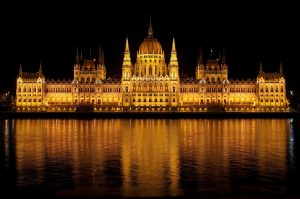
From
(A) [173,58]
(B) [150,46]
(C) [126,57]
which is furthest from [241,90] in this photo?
(C) [126,57]

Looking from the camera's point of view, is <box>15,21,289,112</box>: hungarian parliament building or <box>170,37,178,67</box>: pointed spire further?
<box>170,37,178,67</box>: pointed spire

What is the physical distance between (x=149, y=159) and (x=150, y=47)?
9528cm

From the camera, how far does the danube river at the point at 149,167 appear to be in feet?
71.3

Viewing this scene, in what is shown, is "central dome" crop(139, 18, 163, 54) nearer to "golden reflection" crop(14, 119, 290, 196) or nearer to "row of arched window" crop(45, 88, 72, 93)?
"row of arched window" crop(45, 88, 72, 93)

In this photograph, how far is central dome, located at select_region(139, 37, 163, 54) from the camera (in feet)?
408

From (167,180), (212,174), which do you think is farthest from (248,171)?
(167,180)

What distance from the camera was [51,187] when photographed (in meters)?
22.0

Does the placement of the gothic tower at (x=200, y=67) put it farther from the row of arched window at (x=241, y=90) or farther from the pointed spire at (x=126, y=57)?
the pointed spire at (x=126, y=57)

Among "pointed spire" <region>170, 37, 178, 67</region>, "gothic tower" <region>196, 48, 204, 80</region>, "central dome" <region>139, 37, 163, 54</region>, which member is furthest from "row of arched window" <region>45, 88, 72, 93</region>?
"gothic tower" <region>196, 48, 204, 80</region>

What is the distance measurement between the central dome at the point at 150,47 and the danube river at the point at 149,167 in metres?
81.4

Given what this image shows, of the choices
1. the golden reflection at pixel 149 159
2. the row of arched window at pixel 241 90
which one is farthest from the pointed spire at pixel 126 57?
the golden reflection at pixel 149 159

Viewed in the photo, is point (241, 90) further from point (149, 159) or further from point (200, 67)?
point (149, 159)

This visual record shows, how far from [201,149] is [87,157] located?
30.0 ft

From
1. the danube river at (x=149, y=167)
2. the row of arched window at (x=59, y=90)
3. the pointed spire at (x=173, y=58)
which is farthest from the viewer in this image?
the pointed spire at (x=173, y=58)
